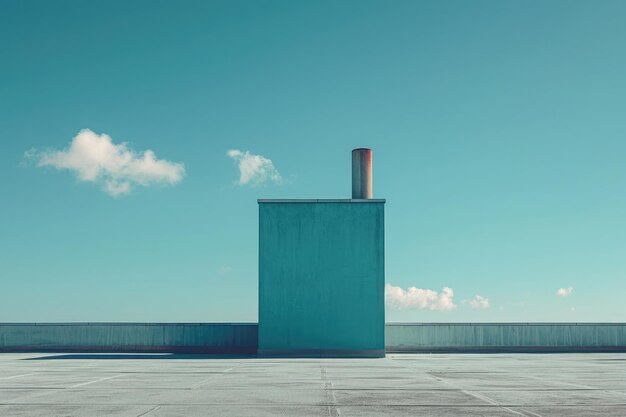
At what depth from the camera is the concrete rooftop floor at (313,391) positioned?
11.3m

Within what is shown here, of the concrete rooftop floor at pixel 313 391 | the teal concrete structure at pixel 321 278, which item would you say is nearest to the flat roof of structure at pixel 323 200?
the teal concrete structure at pixel 321 278

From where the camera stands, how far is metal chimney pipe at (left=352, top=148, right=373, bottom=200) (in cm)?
3092

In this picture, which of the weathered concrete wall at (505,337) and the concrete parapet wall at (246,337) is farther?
the weathered concrete wall at (505,337)

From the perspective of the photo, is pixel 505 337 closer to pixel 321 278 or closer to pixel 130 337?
pixel 321 278

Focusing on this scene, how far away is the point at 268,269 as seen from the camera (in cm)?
3008

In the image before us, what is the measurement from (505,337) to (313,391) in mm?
21508

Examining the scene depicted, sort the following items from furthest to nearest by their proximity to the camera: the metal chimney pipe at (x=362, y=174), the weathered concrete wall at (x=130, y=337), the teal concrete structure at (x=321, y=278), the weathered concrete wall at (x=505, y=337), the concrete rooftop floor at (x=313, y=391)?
the weathered concrete wall at (x=505, y=337), the weathered concrete wall at (x=130, y=337), the metal chimney pipe at (x=362, y=174), the teal concrete structure at (x=321, y=278), the concrete rooftop floor at (x=313, y=391)

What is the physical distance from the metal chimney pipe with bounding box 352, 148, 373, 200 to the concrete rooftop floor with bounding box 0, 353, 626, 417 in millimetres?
11030

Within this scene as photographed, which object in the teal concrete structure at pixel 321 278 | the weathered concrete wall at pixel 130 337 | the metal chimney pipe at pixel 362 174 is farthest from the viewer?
the weathered concrete wall at pixel 130 337

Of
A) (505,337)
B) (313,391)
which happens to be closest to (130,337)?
(505,337)

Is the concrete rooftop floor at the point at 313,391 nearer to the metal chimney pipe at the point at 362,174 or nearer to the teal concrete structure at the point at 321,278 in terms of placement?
the teal concrete structure at the point at 321,278

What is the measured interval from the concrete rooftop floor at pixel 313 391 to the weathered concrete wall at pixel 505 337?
37.1 feet

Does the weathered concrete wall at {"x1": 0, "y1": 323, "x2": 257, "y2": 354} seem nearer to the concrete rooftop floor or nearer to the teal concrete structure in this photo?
the teal concrete structure

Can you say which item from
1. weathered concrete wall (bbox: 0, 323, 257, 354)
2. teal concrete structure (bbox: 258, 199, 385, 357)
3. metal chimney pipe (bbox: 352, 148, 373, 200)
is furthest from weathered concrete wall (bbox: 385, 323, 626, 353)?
weathered concrete wall (bbox: 0, 323, 257, 354)
